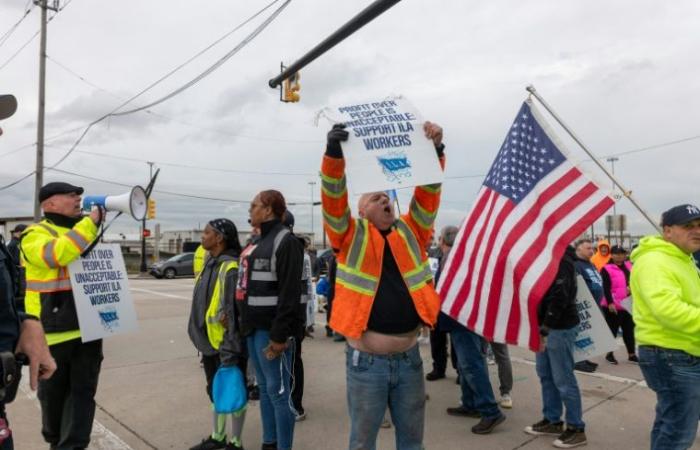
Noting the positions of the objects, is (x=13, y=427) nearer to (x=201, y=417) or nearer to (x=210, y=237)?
(x=201, y=417)

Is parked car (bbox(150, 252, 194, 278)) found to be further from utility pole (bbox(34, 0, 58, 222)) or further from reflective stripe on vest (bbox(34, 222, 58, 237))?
reflective stripe on vest (bbox(34, 222, 58, 237))

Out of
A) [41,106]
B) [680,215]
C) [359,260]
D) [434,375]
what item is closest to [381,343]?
[359,260]

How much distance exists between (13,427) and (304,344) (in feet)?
14.7

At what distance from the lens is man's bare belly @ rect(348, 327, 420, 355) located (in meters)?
2.81

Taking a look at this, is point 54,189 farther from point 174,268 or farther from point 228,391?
point 174,268

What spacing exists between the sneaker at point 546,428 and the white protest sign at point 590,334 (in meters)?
0.58

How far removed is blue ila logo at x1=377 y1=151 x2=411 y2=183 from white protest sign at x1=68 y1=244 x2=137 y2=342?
238 cm

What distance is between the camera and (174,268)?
28609 mm

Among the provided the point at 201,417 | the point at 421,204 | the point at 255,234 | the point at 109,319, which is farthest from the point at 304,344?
the point at 421,204

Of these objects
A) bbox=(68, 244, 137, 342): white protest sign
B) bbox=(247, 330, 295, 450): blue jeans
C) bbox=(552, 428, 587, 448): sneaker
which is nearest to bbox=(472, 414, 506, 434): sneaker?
bbox=(552, 428, 587, 448): sneaker

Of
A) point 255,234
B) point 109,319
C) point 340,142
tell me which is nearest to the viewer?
point 340,142

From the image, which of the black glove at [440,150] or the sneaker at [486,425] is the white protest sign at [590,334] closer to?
the sneaker at [486,425]

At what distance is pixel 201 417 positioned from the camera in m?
4.93

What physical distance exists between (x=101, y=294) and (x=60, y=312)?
0.35 metres
